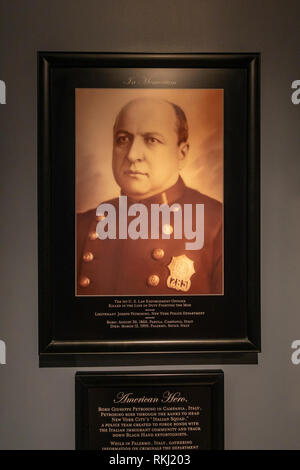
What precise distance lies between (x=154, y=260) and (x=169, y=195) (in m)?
0.19

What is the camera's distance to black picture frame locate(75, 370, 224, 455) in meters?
1.13

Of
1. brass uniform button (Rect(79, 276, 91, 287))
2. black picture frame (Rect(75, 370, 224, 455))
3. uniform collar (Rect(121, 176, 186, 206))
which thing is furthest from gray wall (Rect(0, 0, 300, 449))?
uniform collar (Rect(121, 176, 186, 206))

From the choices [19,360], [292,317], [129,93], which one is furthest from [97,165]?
[292,317]

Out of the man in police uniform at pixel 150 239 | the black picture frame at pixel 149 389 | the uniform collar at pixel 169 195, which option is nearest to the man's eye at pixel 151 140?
the man in police uniform at pixel 150 239

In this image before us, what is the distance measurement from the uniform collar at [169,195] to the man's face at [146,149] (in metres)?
0.01

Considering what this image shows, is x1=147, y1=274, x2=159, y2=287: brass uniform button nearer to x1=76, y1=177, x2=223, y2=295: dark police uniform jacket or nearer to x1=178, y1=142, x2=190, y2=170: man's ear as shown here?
x1=76, y1=177, x2=223, y2=295: dark police uniform jacket

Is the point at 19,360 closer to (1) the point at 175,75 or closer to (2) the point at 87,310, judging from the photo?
(2) the point at 87,310

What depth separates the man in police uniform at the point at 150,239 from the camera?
1.12 meters

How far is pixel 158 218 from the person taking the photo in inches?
44.7

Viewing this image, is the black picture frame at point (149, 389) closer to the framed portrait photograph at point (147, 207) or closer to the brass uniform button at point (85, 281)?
the framed portrait photograph at point (147, 207)

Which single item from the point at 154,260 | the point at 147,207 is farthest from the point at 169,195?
the point at 154,260

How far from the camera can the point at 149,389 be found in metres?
1.14

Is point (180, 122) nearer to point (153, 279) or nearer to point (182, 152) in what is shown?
point (182, 152)

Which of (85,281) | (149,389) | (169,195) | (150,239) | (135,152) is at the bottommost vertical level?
(149,389)
